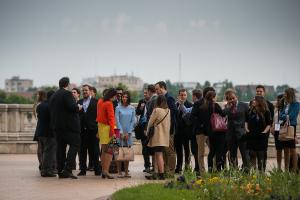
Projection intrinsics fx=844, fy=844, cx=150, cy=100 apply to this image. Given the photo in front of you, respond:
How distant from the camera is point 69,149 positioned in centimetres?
1750

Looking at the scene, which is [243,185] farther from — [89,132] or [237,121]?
[89,132]

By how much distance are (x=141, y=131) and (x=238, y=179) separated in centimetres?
619

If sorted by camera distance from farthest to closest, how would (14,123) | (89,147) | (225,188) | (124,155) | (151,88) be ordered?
(14,123) < (89,147) < (151,88) < (124,155) < (225,188)

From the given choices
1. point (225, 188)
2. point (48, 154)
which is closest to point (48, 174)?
point (48, 154)

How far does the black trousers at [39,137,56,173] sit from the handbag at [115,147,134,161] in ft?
5.12

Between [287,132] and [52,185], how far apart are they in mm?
5031

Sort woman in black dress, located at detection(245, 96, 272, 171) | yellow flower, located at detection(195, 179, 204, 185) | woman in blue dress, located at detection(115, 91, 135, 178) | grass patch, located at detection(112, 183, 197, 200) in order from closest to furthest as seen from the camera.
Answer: grass patch, located at detection(112, 183, 197, 200) → yellow flower, located at detection(195, 179, 204, 185) → woman in black dress, located at detection(245, 96, 272, 171) → woman in blue dress, located at detection(115, 91, 135, 178)

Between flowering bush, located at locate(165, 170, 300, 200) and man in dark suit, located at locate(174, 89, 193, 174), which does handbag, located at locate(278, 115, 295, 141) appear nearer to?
man in dark suit, located at locate(174, 89, 193, 174)

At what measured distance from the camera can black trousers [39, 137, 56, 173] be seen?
58.5ft

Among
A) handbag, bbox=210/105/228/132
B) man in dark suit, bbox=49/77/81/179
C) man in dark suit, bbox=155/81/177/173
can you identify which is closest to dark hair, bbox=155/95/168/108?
man in dark suit, bbox=155/81/177/173

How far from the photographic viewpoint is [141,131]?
19.0 meters

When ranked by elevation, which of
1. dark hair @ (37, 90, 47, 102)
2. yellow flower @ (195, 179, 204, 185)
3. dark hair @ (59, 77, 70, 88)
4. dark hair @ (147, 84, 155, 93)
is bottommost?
yellow flower @ (195, 179, 204, 185)

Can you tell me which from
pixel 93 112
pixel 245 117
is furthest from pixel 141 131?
pixel 245 117

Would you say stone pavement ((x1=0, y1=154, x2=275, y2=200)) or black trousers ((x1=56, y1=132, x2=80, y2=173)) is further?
black trousers ((x1=56, y1=132, x2=80, y2=173))
